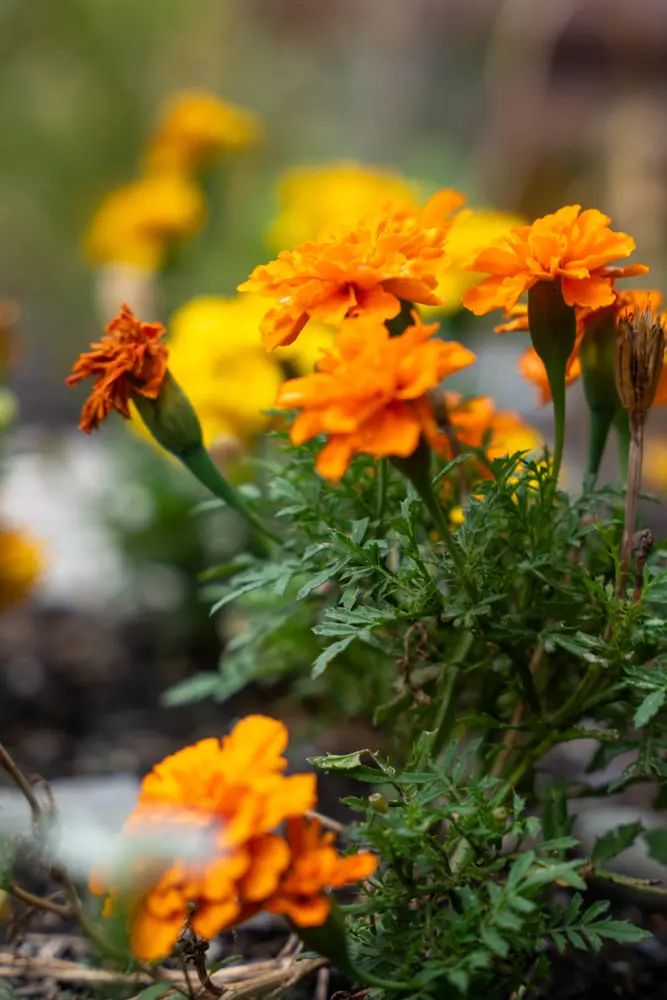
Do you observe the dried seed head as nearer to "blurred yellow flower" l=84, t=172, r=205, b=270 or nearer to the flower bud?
the flower bud

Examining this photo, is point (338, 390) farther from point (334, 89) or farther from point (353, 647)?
point (334, 89)

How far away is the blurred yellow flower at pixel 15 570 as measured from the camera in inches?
53.0

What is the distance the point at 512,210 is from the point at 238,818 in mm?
3162

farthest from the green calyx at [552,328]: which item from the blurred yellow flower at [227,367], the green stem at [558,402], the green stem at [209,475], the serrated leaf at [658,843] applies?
the blurred yellow flower at [227,367]

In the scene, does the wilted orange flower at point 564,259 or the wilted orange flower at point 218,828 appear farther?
the wilted orange flower at point 564,259

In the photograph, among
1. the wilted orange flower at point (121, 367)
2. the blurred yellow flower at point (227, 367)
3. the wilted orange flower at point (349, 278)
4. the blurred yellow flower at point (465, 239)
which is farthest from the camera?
the blurred yellow flower at point (227, 367)

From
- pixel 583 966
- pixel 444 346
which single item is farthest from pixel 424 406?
pixel 583 966

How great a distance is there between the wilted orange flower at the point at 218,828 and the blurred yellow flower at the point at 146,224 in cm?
140

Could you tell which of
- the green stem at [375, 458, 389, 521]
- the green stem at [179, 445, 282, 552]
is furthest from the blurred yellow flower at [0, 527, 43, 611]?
the green stem at [375, 458, 389, 521]

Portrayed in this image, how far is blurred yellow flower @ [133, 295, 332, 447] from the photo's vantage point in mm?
1315

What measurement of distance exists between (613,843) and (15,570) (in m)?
0.88

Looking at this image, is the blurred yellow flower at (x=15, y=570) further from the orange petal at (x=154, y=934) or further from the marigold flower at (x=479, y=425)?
the orange petal at (x=154, y=934)

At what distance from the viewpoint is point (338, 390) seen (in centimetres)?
55

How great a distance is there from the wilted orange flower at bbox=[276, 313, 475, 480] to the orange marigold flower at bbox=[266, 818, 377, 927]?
0.64 feet
